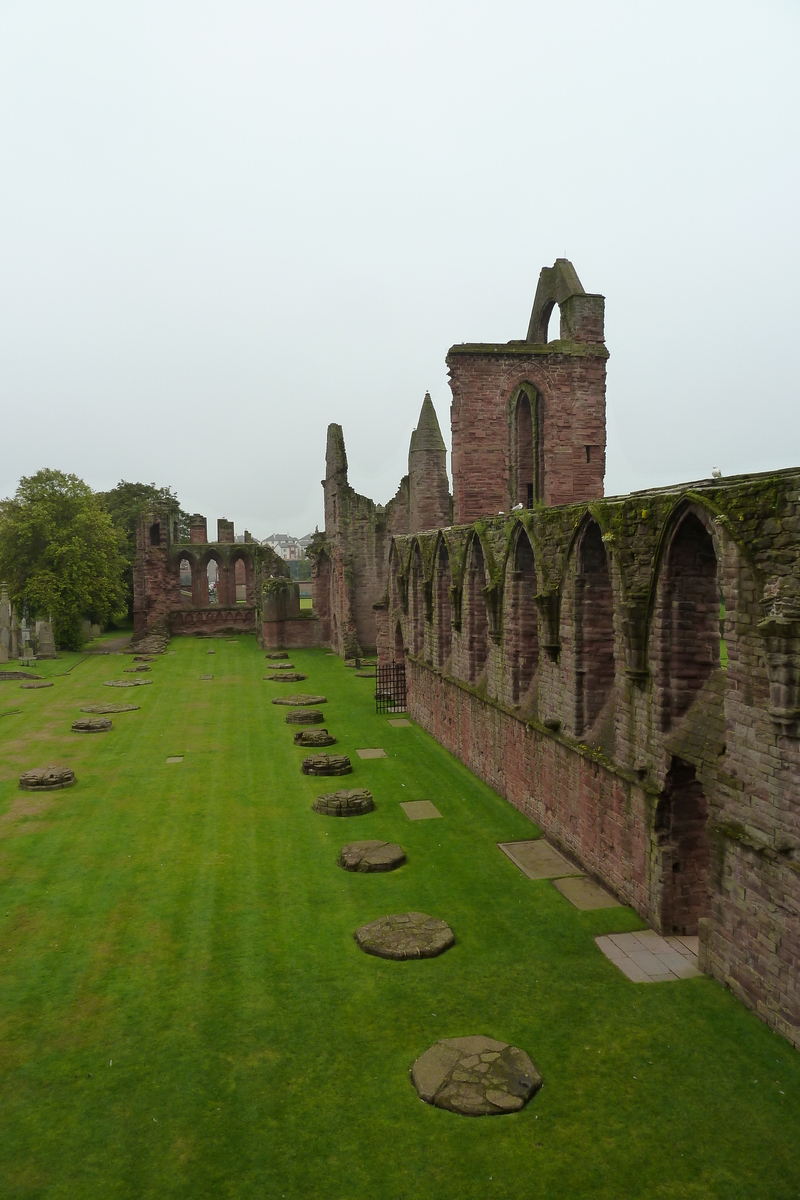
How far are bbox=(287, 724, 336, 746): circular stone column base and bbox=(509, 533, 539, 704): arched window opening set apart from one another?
21.1 feet

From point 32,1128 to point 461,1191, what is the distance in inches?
133

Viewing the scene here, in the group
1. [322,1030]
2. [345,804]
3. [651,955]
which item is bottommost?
[322,1030]

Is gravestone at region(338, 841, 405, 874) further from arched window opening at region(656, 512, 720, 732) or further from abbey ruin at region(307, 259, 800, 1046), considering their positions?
arched window opening at region(656, 512, 720, 732)

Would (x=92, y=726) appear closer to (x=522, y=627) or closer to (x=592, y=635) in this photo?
(x=522, y=627)

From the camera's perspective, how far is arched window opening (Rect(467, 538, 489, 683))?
1625 centimetres

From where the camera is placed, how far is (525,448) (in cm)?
2305

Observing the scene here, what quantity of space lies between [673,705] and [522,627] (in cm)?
500

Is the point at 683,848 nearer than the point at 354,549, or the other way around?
the point at 683,848

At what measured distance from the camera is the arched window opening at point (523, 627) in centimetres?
1374

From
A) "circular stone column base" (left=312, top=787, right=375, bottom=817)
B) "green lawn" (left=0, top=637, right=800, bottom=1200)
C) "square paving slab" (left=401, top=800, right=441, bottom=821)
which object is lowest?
"green lawn" (left=0, top=637, right=800, bottom=1200)

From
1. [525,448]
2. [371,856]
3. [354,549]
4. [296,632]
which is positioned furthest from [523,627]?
[296,632]

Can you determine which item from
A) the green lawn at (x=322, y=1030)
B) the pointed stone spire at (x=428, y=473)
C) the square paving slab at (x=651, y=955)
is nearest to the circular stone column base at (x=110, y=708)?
the green lawn at (x=322, y=1030)

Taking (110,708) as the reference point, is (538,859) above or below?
below

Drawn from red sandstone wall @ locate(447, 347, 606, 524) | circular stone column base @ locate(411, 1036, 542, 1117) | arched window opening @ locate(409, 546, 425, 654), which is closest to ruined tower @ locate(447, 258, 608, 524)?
red sandstone wall @ locate(447, 347, 606, 524)
